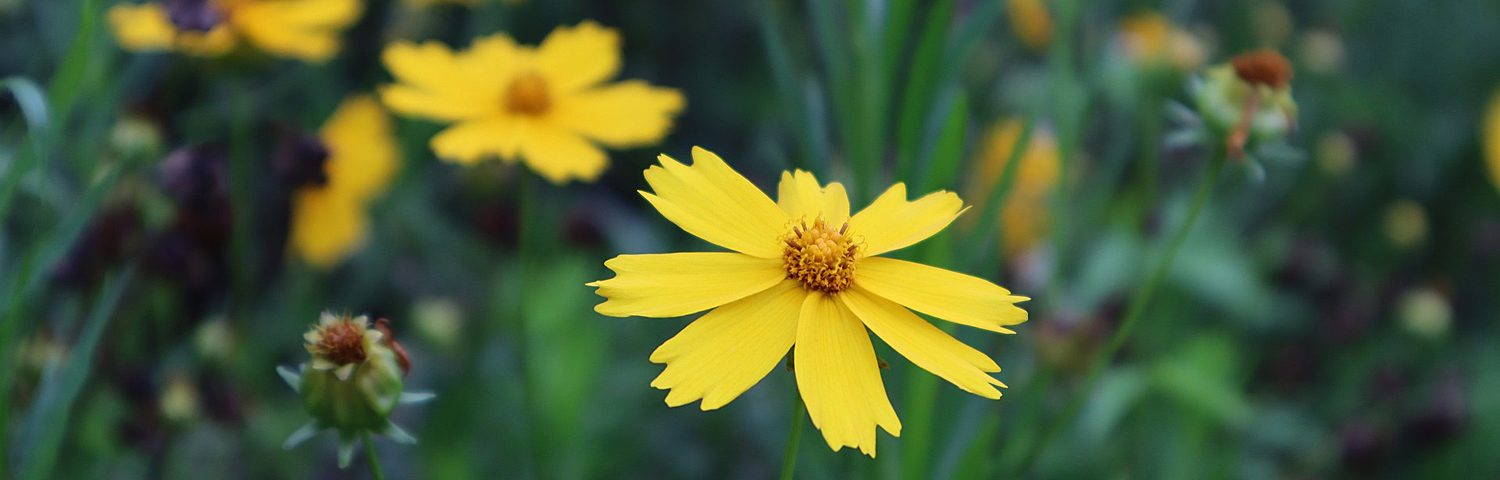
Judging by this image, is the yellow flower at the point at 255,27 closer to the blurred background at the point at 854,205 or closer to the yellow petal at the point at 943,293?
the blurred background at the point at 854,205

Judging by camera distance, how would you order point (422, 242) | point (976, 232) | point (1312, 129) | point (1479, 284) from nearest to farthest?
point (976, 232) → point (422, 242) → point (1479, 284) → point (1312, 129)

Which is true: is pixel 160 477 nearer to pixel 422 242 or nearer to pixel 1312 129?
pixel 422 242

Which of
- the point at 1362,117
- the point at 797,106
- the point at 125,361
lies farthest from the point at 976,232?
the point at 1362,117

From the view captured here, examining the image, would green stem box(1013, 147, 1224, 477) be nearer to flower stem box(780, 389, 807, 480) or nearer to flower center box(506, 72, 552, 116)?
flower stem box(780, 389, 807, 480)

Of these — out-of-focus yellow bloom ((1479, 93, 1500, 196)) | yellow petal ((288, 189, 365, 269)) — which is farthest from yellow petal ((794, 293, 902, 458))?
out-of-focus yellow bloom ((1479, 93, 1500, 196))

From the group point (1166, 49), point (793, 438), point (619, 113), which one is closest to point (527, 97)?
point (619, 113)

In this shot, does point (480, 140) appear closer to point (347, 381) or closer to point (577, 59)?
point (577, 59)

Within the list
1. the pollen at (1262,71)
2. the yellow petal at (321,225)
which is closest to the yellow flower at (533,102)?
the yellow petal at (321,225)
